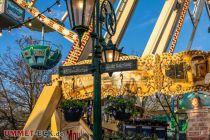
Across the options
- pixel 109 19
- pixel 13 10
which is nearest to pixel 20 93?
pixel 13 10

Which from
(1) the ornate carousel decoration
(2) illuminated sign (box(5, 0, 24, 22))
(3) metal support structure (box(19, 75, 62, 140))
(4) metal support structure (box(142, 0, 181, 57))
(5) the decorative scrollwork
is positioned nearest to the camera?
(5) the decorative scrollwork

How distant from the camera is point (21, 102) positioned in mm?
21500

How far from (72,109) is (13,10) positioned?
31.7ft

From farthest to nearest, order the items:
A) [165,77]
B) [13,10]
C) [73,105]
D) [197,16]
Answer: [197,16]
[13,10]
[73,105]
[165,77]

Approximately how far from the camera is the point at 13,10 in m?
18.0

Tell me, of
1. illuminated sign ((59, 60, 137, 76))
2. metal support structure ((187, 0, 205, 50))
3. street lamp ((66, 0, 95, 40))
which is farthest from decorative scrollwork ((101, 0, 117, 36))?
A: metal support structure ((187, 0, 205, 50))

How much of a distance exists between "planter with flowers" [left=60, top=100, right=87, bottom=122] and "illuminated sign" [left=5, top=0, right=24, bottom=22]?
9241mm

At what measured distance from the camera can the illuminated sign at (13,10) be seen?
17.9m

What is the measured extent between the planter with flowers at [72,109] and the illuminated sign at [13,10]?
9241 mm

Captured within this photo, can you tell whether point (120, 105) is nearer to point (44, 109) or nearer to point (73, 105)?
point (73, 105)

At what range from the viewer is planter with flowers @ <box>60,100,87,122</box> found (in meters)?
9.63

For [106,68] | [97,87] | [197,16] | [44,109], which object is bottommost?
[44,109]

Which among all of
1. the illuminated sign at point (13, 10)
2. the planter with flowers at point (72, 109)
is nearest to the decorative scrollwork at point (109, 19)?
the planter with flowers at point (72, 109)

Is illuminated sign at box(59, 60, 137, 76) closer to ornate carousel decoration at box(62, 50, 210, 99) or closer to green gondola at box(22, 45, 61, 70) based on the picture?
ornate carousel decoration at box(62, 50, 210, 99)
